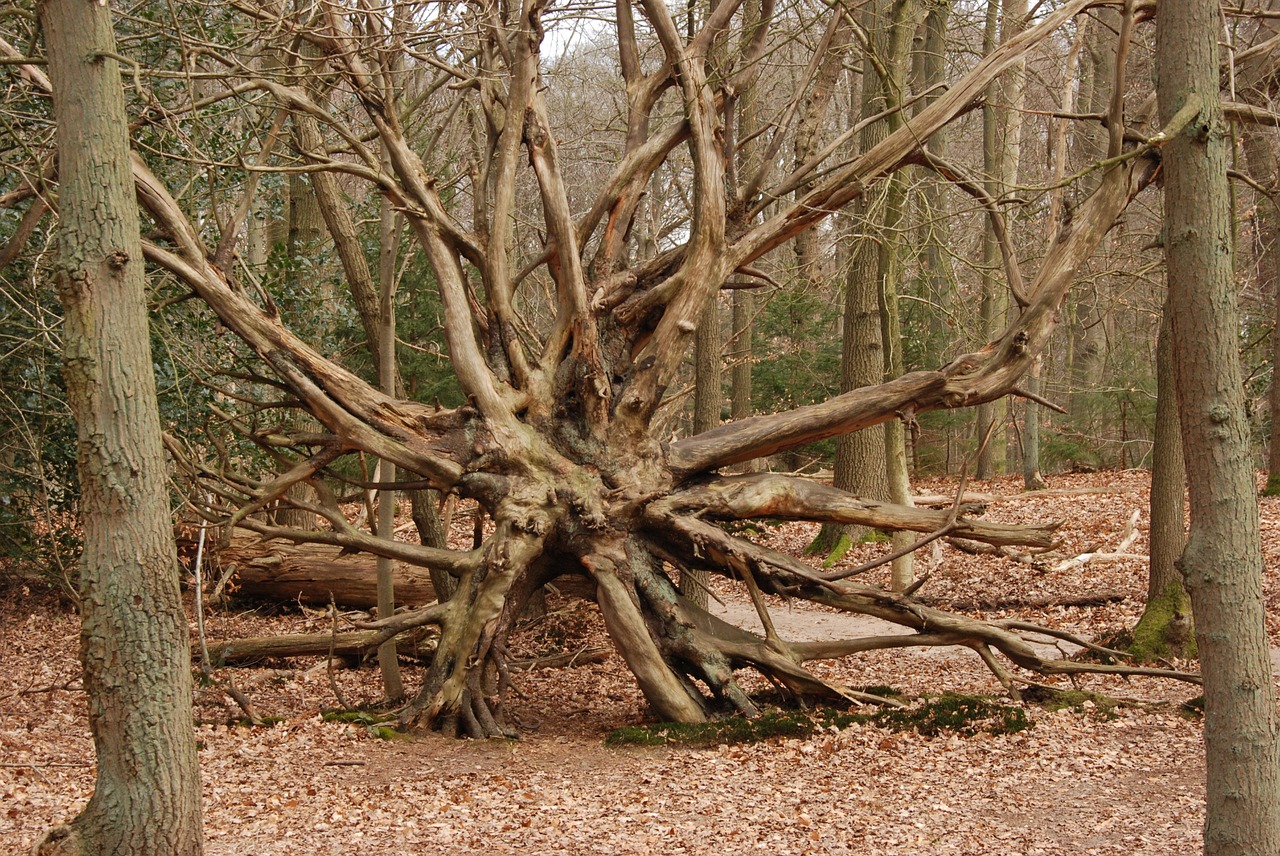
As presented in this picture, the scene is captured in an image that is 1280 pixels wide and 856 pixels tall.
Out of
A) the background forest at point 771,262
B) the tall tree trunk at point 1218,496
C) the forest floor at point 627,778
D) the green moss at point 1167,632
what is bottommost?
the forest floor at point 627,778

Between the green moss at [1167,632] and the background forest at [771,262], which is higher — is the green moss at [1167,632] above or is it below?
below

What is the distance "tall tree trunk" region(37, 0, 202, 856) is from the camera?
397 cm

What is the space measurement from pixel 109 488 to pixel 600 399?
4.14m

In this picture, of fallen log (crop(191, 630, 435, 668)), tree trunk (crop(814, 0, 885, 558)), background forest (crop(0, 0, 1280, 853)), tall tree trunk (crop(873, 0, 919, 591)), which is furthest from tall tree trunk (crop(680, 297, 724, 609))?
fallen log (crop(191, 630, 435, 668))

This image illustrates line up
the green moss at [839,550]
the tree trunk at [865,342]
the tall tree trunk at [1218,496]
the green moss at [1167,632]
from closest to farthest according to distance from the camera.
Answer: the tall tree trunk at [1218,496] → the green moss at [1167,632] → the tree trunk at [865,342] → the green moss at [839,550]

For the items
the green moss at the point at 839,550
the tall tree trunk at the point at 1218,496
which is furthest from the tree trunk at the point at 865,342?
the tall tree trunk at the point at 1218,496

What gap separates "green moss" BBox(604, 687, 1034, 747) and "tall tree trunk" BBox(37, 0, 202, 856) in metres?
3.35

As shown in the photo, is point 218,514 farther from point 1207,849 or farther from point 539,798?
point 1207,849

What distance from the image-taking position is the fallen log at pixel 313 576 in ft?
36.2

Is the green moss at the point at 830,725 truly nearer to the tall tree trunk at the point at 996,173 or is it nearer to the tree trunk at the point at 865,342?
the tree trunk at the point at 865,342

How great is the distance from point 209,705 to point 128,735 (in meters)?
4.19

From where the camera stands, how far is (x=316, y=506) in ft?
24.4

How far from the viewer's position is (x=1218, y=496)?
3666 millimetres

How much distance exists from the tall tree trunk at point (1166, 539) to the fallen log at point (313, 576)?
6.73 m
